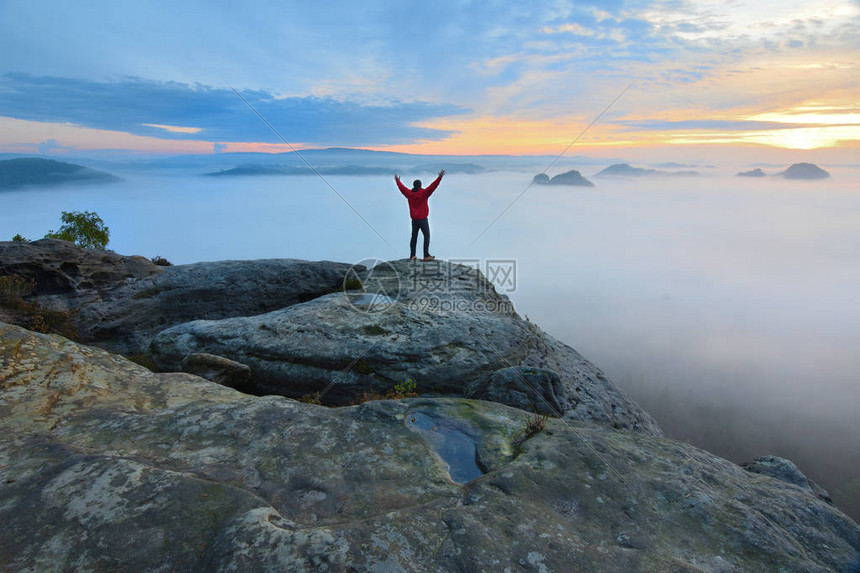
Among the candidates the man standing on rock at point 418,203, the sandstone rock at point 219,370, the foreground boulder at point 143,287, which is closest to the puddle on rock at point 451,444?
the sandstone rock at point 219,370

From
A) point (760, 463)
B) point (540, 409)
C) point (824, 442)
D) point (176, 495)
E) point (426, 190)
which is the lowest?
point (824, 442)

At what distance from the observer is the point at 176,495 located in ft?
20.1

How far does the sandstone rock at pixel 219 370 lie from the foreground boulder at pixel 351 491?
323 centimetres

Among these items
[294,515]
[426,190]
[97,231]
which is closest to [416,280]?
[426,190]

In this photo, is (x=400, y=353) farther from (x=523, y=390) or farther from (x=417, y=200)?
(x=417, y=200)

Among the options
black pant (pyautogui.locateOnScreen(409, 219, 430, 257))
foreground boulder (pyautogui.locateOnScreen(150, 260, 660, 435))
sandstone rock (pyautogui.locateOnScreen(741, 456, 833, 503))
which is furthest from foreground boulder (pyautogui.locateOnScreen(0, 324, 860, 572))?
black pant (pyautogui.locateOnScreen(409, 219, 430, 257))

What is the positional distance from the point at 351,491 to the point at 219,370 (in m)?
8.68

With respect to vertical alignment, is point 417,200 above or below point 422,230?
above

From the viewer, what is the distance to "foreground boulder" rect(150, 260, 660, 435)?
551 inches

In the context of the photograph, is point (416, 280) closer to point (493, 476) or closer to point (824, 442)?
point (493, 476)

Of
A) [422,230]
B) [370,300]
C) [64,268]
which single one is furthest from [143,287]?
→ [422,230]

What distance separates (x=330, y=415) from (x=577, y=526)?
5244mm

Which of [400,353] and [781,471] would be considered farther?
[400,353]

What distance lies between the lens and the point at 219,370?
1350cm
